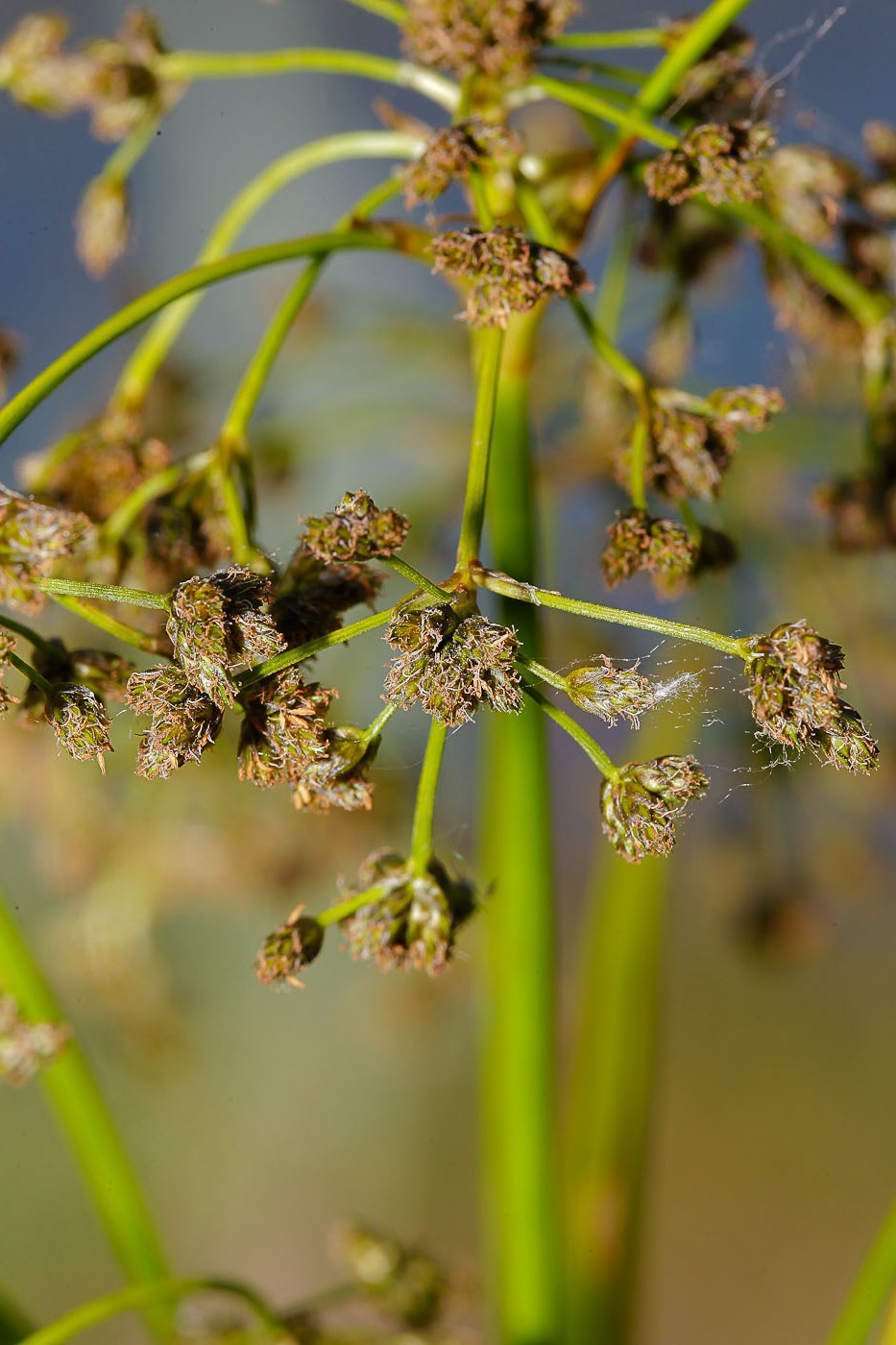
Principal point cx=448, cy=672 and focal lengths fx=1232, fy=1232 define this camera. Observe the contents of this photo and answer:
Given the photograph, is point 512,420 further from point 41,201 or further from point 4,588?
point 41,201

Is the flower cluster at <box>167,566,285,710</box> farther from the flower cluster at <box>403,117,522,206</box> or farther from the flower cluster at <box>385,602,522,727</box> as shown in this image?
the flower cluster at <box>403,117,522,206</box>

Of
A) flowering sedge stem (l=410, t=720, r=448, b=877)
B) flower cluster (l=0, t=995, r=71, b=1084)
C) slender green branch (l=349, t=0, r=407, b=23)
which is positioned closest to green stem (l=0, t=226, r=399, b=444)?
slender green branch (l=349, t=0, r=407, b=23)

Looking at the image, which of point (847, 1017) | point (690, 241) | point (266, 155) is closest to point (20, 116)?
point (690, 241)

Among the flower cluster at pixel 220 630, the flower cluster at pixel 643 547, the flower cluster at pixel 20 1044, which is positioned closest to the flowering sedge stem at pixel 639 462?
the flower cluster at pixel 643 547

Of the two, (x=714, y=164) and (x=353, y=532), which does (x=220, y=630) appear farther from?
(x=714, y=164)

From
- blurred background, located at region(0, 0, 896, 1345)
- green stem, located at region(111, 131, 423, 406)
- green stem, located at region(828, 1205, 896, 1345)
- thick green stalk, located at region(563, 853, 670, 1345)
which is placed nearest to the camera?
green stem, located at region(828, 1205, 896, 1345)

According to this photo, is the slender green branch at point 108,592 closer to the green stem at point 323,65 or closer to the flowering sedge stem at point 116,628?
the flowering sedge stem at point 116,628

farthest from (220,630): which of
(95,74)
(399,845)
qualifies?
(399,845)
